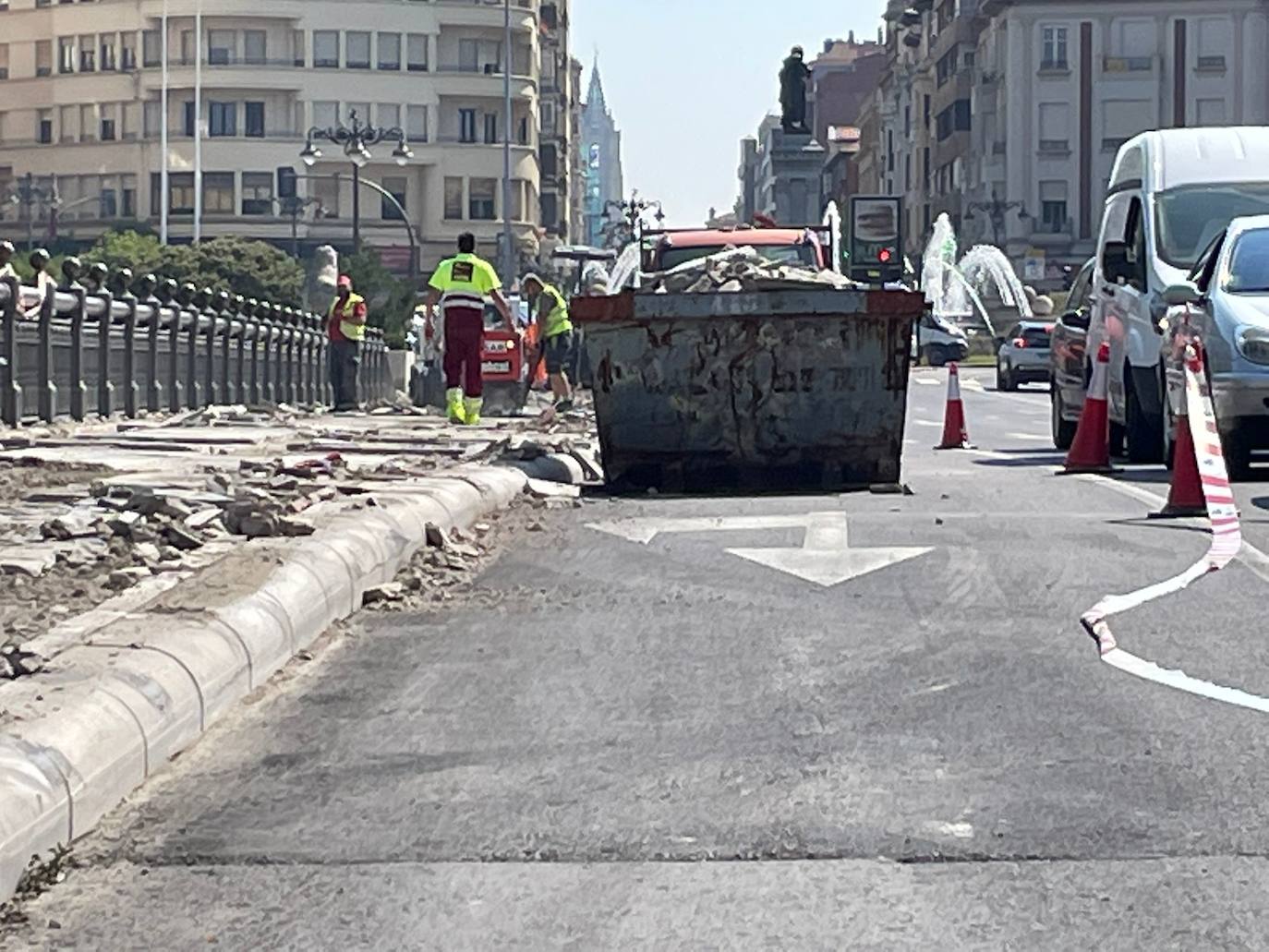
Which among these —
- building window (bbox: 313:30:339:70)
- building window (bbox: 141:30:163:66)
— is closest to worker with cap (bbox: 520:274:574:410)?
building window (bbox: 313:30:339:70)

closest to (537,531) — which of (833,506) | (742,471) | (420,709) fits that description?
(833,506)

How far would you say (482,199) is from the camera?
336ft

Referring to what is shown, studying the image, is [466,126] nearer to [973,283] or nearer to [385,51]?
[385,51]

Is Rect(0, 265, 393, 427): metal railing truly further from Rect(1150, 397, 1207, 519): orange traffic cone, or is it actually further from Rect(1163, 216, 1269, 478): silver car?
Rect(1150, 397, 1207, 519): orange traffic cone

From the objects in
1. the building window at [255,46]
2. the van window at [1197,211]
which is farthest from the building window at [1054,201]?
the van window at [1197,211]

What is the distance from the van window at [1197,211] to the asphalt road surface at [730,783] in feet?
25.9

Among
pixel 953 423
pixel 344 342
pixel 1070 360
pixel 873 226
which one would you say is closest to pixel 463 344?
pixel 953 423

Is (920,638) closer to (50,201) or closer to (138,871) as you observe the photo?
(138,871)

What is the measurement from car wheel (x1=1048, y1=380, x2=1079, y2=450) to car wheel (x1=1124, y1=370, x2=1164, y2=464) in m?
2.69

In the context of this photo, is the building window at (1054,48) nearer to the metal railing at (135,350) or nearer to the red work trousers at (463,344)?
the metal railing at (135,350)

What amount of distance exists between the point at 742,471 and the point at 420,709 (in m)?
8.19

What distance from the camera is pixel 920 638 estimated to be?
8297 mm

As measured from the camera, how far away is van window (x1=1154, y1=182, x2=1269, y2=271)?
58.1 ft

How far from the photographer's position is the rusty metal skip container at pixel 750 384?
1480 centimetres
